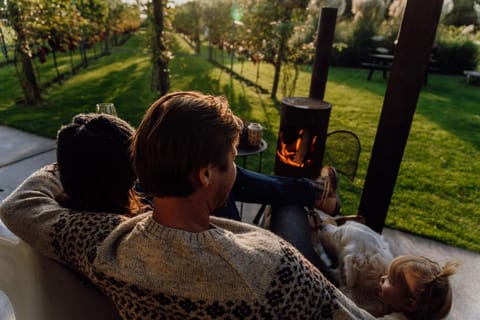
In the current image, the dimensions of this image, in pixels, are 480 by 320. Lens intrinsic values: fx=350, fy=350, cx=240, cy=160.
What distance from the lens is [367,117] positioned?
258 inches

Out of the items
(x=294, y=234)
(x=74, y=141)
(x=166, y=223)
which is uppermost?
(x=74, y=141)

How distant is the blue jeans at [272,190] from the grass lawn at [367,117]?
1.23m

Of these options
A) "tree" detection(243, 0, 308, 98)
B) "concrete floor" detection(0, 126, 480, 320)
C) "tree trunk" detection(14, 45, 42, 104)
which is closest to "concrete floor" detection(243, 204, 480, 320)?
"concrete floor" detection(0, 126, 480, 320)

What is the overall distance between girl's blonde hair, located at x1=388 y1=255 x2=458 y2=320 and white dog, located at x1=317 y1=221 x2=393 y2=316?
212mm

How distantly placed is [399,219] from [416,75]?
1540 mm

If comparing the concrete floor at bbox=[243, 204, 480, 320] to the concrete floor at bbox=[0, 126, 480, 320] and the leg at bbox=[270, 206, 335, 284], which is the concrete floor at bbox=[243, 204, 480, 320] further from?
the leg at bbox=[270, 206, 335, 284]

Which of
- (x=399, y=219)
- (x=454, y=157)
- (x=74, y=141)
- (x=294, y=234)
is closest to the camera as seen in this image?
(x=74, y=141)

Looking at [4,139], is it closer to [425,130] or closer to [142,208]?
[142,208]

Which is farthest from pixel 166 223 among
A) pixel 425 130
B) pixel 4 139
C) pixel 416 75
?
pixel 425 130

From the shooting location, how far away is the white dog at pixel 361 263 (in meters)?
1.67

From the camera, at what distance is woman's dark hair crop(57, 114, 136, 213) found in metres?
1.01

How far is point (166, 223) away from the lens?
2.75ft

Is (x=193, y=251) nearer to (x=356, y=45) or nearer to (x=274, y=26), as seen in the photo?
(x=274, y=26)

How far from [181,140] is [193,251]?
25 centimetres
